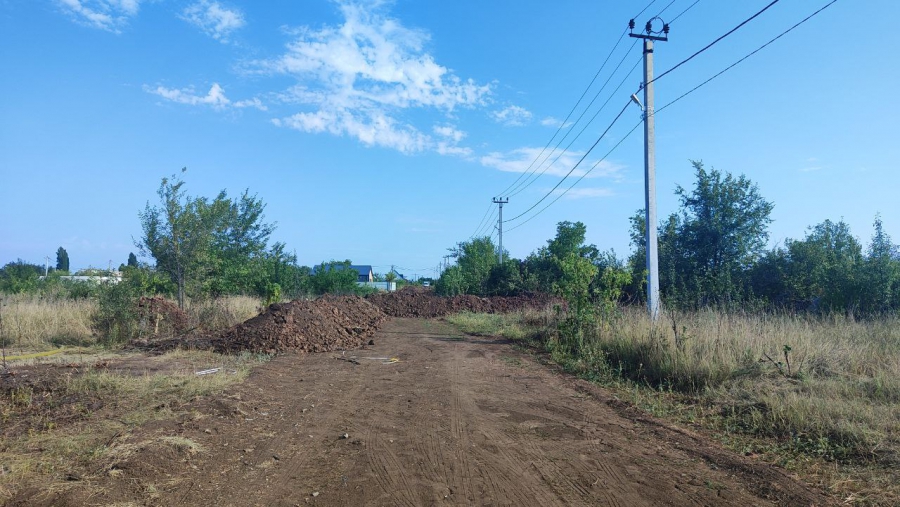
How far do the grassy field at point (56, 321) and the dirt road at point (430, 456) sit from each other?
9641mm

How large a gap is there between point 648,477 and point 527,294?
1198 inches

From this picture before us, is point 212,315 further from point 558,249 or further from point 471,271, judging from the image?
point 471,271

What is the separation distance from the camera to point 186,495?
4660 millimetres

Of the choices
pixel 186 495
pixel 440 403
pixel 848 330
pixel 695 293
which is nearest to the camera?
pixel 186 495

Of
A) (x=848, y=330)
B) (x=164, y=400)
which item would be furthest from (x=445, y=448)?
(x=848, y=330)

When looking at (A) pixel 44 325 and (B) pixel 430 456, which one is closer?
(B) pixel 430 456

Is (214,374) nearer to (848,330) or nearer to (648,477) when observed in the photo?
(648,477)

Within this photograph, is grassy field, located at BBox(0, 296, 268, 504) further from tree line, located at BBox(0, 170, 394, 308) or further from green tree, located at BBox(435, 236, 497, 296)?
green tree, located at BBox(435, 236, 497, 296)

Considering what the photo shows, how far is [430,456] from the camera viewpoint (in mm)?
5797

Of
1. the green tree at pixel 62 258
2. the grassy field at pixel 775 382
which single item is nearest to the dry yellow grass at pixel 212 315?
the grassy field at pixel 775 382

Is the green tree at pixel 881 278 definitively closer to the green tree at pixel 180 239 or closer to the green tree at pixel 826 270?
the green tree at pixel 826 270

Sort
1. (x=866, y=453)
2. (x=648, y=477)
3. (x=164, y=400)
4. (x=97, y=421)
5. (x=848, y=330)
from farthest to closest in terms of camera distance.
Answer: (x=848, y=330) → (x=164, y=400) → (x=97, y=421) → (x=866, y=453) → (x=648, y=477)

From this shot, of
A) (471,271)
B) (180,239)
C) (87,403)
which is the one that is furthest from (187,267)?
(471,271)

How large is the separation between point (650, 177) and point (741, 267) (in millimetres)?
7273
